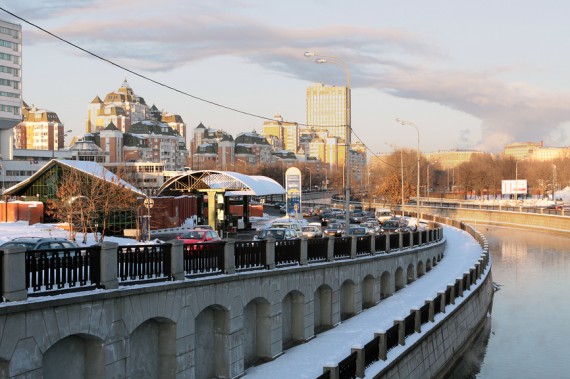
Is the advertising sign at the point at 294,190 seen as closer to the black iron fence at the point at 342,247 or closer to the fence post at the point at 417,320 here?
the black iron fence at the point at 342,247

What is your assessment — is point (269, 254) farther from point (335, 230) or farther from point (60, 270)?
point (335, 230)

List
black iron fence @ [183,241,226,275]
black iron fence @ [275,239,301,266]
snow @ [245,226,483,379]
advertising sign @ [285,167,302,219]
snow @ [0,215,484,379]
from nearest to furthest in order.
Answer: black iron fence @ [183,241,226,275], snow @ [245,226,483,379], snow @ [0,215,484,379], black iron fence @ [275,239,301,266], advertising sign @ [285,167,302,219]

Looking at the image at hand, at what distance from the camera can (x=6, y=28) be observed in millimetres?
128375

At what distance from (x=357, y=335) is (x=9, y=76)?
11768 centimetres

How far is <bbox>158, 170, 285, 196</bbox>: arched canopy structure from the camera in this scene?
5234 centimetres

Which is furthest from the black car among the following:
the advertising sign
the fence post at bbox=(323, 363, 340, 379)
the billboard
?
the billboard

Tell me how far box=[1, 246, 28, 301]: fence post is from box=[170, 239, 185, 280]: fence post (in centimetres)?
469

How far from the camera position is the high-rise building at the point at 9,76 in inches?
4998

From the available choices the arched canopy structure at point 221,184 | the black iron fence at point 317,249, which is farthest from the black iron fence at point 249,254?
the arched canopy structure at point 221,184

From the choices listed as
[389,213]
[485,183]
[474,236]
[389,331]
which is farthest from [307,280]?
[485,183]

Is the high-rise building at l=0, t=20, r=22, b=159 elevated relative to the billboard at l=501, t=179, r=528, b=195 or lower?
elevated

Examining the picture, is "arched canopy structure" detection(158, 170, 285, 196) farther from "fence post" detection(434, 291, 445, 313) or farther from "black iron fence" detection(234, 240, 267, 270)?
"black iron fence" detection(234, 240, 267, 270)

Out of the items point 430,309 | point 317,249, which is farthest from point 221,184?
→ point 430,309

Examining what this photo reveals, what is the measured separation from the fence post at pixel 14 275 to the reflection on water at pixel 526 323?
65.8ft
